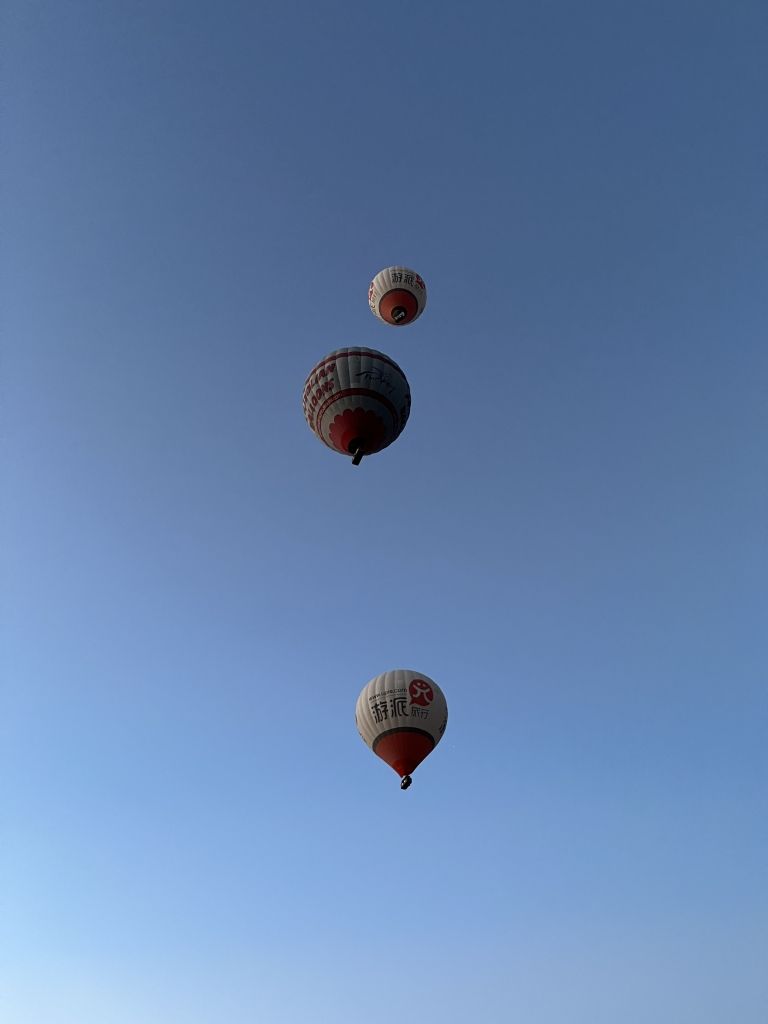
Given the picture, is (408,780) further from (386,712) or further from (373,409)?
(373,409)

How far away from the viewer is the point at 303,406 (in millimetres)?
22344

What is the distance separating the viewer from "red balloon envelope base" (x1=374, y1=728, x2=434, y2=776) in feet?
69.9

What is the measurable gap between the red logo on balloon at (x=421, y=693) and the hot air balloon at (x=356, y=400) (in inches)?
315

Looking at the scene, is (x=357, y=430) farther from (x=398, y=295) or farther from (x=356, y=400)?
(x=398, y=295)

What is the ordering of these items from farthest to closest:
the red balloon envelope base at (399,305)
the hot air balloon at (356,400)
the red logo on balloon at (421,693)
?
1. the red balloon envelope base at (399,305)
2. the red logo on balloon at (421,693)
3. the hot air balloon at (356,400)

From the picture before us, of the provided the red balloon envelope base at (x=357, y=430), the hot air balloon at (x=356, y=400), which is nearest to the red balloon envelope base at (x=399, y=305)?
the hot air balloon at (x=356, y=400)

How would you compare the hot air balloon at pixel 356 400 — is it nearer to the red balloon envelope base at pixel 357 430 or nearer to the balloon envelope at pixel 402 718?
the red balloon envelope base at pixel 357 430

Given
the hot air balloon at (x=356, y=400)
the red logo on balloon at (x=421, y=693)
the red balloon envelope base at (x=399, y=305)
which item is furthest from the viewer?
the red balloon envelope base at (x=399, y=305)

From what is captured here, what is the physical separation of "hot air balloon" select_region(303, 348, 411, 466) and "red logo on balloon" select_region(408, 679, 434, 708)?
7988 millimetres

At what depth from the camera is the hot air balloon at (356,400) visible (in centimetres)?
2072

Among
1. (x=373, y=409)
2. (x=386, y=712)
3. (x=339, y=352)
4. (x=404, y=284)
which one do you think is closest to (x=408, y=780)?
(x=386, y=712)

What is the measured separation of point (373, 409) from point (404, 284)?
→ 574 inches

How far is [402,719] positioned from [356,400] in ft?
34.9

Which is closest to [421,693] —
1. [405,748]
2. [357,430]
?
[405,748]
